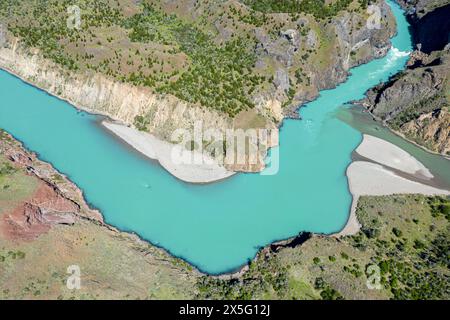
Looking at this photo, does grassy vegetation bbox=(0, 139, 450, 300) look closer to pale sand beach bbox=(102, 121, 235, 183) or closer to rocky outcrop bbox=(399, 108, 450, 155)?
pale sand beach bbox=(102, 121, 235, 183)

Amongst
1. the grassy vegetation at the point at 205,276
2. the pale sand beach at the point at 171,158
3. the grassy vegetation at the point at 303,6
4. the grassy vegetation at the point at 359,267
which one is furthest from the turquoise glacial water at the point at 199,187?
the grassy vegetation at the point at 303,6

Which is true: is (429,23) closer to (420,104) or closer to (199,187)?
(420,104)

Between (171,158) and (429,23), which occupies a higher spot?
(429,23)

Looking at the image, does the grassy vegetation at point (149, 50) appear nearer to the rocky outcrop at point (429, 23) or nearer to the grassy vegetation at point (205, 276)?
the grassy vegetation at point (205, 276)

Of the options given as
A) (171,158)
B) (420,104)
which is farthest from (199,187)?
(420,104)

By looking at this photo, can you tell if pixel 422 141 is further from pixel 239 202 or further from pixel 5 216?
pixel 5 216

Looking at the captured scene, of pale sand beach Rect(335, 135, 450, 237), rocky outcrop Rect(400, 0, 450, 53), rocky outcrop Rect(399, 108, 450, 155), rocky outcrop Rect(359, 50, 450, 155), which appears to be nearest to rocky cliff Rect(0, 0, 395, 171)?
rocky outcrop Rect(359, 50, 450, 155)
